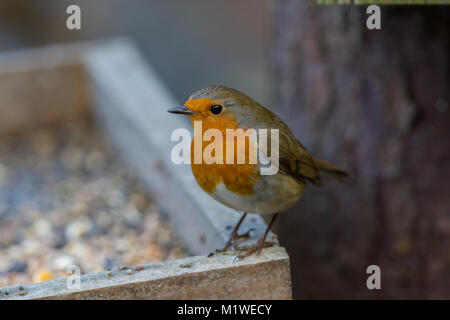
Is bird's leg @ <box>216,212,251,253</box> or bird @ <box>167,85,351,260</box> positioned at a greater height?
bird @ <box>167,85,351,260</box>

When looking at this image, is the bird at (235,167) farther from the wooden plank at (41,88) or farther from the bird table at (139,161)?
the wooden plank at (41,88)

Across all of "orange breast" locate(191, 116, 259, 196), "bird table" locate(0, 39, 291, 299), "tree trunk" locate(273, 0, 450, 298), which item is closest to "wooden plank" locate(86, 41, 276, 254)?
"bird table" locate(0, 39, 291, 299)

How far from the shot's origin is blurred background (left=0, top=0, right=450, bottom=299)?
10.6 feet

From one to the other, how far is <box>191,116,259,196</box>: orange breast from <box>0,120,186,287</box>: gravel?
784 millimetres

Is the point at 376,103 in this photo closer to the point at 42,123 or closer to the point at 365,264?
the point at 365,264

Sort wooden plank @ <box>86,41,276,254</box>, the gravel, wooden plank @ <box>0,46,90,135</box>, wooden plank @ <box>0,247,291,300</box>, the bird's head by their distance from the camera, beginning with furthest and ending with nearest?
wooden plank @ <box>0,46,90,135</box>, the gravel, wooden plank @ <box>86,41,276,254</box>, the bird's head, wooden plank @ <box>0,247,291,300</box>

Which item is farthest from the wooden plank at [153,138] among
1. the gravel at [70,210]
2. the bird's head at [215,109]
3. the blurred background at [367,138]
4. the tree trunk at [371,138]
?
the tree trunk at [371,138]

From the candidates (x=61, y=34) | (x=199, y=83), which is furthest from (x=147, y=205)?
(x=61, y=34)

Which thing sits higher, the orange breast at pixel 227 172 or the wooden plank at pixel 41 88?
the wooden plank at pixel 41 88

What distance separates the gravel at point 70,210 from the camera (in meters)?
2.94

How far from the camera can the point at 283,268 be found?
2.25m

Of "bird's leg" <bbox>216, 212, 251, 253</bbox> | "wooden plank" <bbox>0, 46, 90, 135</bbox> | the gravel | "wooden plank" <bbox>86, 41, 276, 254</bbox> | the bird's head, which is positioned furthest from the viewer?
"wooden plank" <bbox>0, 46, 90, 135</bbox>

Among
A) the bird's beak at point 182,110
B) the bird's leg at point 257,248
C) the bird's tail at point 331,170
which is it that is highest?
the bird's beak at point 182,110

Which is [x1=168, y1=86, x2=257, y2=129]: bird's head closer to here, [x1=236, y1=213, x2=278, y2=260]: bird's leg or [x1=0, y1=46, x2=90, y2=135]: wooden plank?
[x1=236, y1=213, x2=278, y2=260]: bird's leg
